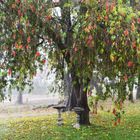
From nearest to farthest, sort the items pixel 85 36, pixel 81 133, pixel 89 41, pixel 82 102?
pixel 89 41
pixel 85 36
pixel 81 133
pixel 82 102

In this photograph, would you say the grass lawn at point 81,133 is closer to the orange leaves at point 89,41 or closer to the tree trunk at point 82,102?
the tree trunk at point 82,102

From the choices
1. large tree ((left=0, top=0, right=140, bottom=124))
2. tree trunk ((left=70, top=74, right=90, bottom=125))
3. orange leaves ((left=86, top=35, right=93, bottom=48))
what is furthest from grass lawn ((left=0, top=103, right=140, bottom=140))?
orange leaves ((left=86, top=35, right=93, bottom=48))

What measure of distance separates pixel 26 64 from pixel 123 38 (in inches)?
125

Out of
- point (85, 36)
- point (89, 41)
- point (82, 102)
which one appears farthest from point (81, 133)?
point (89, 41)

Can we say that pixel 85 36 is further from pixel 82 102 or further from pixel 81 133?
pixel 82 102

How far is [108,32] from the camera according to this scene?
31.6ft

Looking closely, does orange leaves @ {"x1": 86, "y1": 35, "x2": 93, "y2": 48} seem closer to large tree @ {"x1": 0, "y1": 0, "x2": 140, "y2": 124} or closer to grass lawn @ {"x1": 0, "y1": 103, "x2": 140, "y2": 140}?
large tree @ {"x1": 0, "y1": 0, "x2": 140, "y2": 124}

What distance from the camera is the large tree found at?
9.44m

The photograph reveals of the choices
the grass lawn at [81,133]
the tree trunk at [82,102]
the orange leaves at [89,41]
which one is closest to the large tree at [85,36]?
the orange leaves at [89,41]

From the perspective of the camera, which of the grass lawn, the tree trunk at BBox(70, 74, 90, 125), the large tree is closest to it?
the large tree

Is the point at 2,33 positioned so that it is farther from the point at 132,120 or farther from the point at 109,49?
the point at 132,120

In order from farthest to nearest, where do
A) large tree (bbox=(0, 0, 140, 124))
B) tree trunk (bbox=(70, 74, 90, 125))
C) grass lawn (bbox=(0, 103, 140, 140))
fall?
1. tree trunk (bbox=(70, 74, 90, 125))
2. grass lawn (bbox=(0, 103, 140, 140))
3. large tree (bbox=(0, 0, 140, 124))

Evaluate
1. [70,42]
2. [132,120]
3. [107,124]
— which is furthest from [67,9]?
[132,120]

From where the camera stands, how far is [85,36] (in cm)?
975
